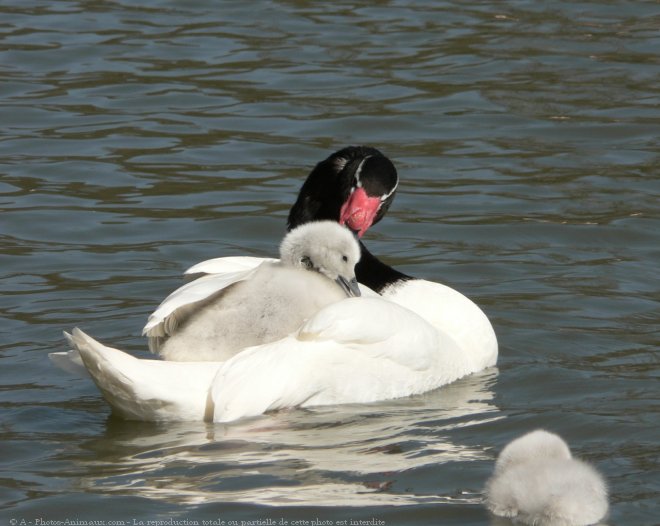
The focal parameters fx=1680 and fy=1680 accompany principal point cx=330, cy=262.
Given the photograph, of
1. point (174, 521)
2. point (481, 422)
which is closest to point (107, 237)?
point (481, 422)

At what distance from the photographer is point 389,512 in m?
5.64

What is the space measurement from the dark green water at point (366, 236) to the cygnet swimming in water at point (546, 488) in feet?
0.51

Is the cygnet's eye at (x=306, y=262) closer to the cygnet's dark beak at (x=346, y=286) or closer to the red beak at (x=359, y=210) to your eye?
the cygnet's dark beak at (x=346, y=286)

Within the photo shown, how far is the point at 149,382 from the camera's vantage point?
20.4 ft

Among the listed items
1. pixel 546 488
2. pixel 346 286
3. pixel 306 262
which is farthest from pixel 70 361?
pixel 546 488

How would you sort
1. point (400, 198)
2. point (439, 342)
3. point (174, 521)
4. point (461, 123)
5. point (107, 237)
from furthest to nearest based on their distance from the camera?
point (461, 123) → point (400, 198) → point (107, 237) → point (439, 342) → point (174, 521)

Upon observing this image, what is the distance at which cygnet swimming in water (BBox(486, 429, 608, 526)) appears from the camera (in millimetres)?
5383

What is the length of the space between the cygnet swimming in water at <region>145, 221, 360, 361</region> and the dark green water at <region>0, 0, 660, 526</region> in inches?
13.3

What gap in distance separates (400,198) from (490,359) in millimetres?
2909

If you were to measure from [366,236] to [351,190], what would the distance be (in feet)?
6.84

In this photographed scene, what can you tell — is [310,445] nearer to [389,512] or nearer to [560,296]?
[389,512]

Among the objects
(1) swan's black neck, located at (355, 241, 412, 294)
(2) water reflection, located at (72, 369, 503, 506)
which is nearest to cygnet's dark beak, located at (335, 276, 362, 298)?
(2) water reflection, located at (72, 369, 503, 506)

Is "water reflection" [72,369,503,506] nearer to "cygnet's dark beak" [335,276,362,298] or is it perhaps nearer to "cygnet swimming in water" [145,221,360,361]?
"cygnet swimming in water" [145,221,360,361]

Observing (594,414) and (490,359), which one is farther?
(490,359)
